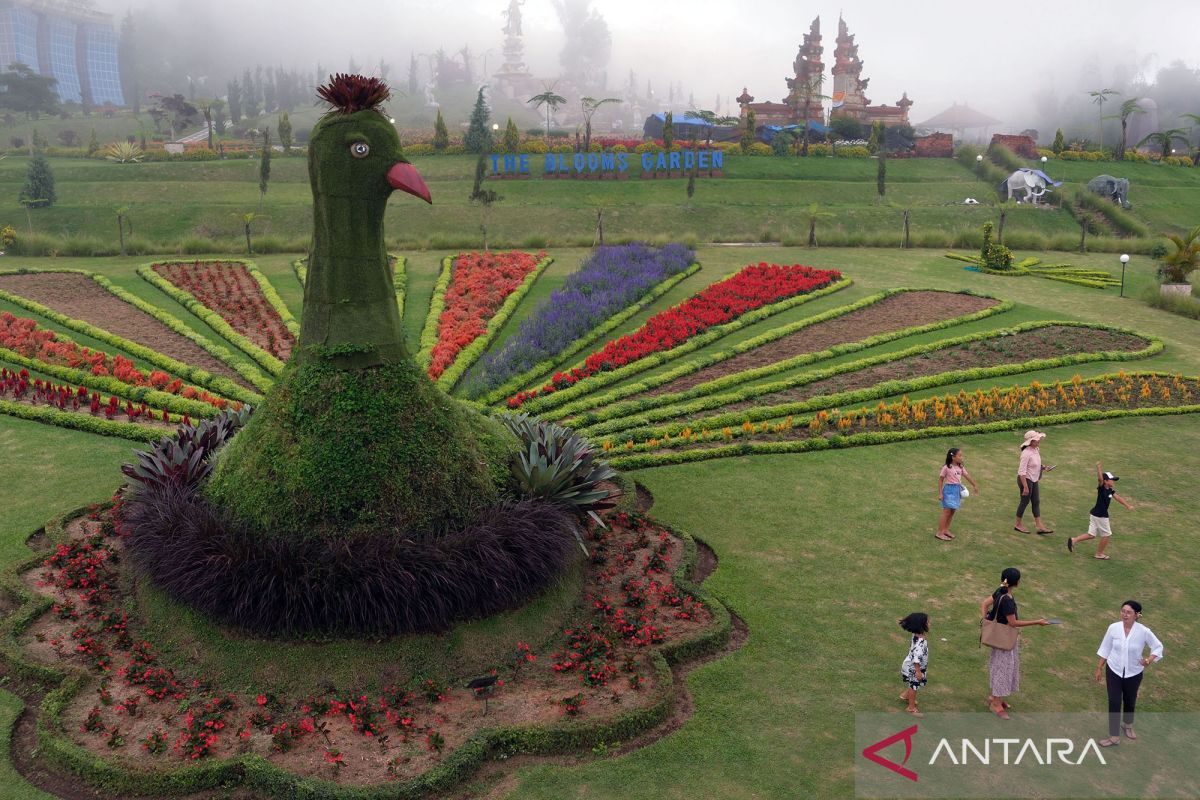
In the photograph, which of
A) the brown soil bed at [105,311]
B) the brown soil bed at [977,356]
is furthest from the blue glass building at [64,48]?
the brown soil bed at [977,356]

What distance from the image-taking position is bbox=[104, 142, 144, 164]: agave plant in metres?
59.7

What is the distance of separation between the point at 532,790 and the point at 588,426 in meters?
9.00

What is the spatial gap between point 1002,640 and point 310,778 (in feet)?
19.7

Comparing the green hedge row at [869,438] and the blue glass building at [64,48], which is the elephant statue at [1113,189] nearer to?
the green hedge row at [869,438]

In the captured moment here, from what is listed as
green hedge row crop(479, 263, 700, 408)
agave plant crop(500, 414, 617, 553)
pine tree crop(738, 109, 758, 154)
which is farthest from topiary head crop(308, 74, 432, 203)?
pine tree crop(738, 109, 758, 154)

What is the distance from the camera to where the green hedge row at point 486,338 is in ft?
59.5

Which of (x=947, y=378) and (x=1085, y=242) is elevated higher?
(x=1085, y=242)

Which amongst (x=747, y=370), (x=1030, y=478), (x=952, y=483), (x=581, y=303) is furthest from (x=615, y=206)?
(x=952, y=483)

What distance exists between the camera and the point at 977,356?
2016 cm

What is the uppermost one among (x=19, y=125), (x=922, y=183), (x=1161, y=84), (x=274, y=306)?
(x=1161, y=84)

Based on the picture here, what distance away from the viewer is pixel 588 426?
16.1 m

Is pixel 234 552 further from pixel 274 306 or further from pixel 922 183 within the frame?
pixel 922 183

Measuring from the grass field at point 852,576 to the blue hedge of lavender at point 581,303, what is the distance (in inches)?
206

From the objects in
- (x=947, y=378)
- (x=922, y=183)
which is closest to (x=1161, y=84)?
(x=922, y=183)
